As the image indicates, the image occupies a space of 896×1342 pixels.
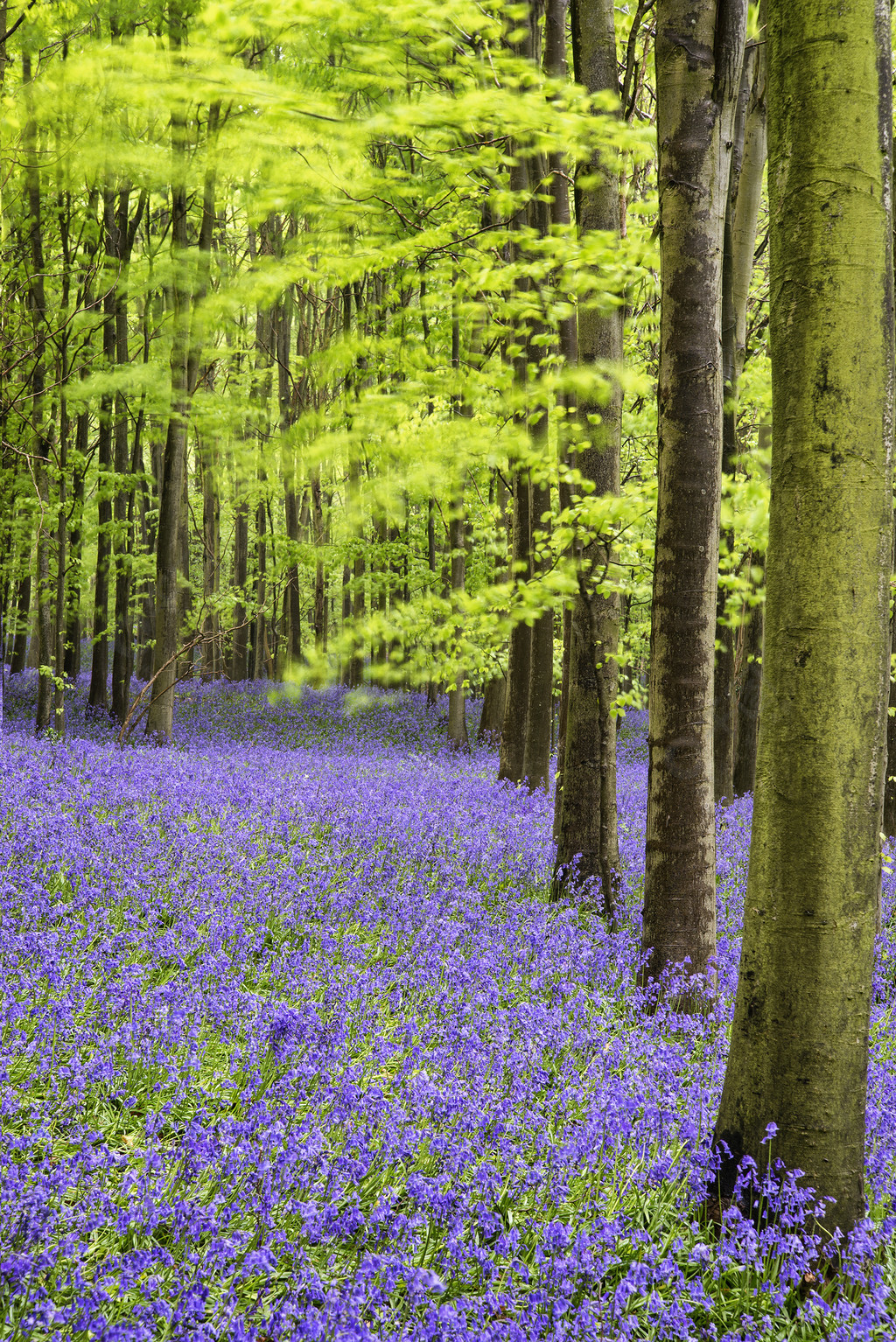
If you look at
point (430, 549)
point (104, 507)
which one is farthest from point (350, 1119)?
point (430, 549)

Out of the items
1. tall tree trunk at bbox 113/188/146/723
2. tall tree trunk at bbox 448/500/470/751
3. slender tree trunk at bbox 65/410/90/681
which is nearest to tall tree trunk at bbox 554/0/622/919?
tall tree trunk at bbox 448/500/470/751

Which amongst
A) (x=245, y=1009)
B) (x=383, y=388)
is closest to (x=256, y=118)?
(x=383, y=388)

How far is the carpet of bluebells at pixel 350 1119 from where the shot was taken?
7.00ft

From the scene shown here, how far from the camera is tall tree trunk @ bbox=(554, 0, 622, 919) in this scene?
21.0 ft

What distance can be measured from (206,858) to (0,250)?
33.8 feet

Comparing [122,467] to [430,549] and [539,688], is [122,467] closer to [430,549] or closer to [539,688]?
[430,549]

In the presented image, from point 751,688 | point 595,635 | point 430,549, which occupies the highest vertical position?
point 430,549

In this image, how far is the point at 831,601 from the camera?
9.07 ft

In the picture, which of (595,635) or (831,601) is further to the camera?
(595,635)

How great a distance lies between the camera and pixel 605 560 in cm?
658

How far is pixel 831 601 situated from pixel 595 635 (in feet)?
11.9

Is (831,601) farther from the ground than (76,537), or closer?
closer

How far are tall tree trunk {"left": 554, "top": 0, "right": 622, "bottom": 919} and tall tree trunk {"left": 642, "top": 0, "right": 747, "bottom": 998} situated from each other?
1279 millimetres

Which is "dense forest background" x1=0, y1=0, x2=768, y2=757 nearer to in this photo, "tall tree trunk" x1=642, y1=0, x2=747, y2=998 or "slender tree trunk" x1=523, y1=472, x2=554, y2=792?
"slender tree trunk" x1=523, y1=472, x2=554, y2=792
